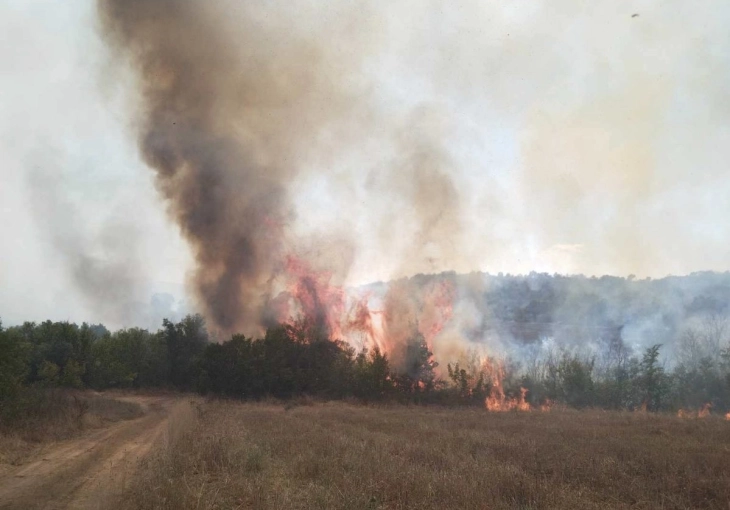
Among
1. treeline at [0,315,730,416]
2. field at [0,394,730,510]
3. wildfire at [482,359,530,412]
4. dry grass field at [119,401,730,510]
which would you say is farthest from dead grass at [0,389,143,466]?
wildfire at [482,359,530,412]

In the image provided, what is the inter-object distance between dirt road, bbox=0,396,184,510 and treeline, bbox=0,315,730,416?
1859 cm

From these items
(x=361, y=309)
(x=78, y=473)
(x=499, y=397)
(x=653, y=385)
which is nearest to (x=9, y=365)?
(x=78, y=473)

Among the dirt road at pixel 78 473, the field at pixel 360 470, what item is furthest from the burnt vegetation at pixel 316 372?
the field at pixel 360 470

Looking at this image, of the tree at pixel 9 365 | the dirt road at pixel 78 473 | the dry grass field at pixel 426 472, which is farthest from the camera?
the tree at pixel 9 365

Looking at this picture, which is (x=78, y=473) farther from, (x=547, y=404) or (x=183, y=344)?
(x=547, y=404)

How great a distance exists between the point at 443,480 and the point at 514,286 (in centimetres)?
8490

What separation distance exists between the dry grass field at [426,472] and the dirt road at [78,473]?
80cm

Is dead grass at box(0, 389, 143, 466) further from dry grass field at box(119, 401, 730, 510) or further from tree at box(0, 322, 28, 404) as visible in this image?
dry grass field at box(119, 401, 730, 510)

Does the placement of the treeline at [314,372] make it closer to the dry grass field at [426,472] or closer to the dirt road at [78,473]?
the dirt road at [78,473]

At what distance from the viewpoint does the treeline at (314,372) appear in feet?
126

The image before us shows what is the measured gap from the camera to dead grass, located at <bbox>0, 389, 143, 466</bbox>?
15039 millimetres

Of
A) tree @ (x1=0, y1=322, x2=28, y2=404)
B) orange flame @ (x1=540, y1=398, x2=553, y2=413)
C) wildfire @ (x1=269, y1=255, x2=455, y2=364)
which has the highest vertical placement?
wildfire @ (x1=269, y1=255, x2=455, y2=364)

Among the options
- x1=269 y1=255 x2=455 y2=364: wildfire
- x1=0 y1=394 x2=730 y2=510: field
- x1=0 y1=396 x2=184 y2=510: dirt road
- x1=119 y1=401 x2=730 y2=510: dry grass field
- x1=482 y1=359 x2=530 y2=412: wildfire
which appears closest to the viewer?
x1=119 y1=401 x2=730 y2=510: dry grass field

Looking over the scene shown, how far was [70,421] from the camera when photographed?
790 inches
